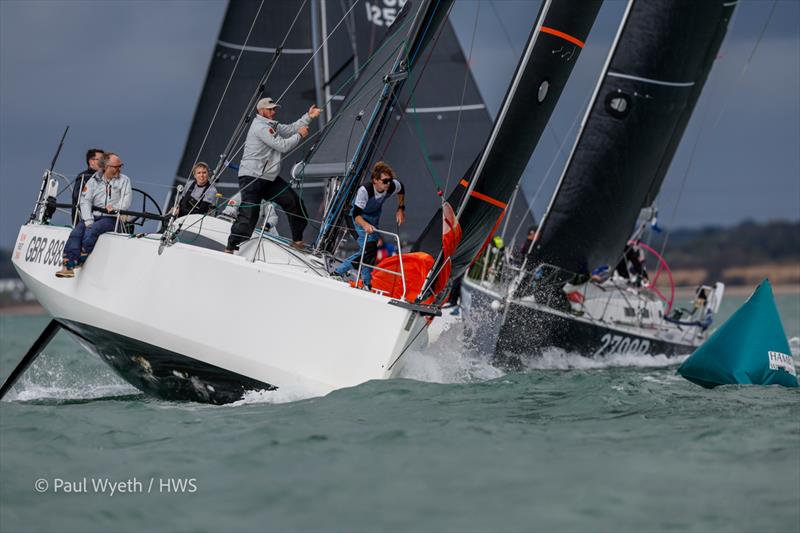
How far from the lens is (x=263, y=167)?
6762mm

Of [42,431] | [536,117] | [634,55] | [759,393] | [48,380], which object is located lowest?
[48,380]

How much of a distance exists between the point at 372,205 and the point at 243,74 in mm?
5533

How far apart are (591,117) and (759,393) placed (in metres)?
5.23

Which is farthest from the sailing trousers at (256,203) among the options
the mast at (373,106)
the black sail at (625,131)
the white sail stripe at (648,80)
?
the white sail stripe at (648,80)

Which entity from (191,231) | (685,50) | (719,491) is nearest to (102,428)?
(191,231)

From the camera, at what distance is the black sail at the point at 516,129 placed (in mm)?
7105

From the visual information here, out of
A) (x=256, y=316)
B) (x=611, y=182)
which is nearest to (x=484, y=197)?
(x=256, y=316)

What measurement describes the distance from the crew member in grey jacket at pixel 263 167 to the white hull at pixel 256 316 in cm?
19

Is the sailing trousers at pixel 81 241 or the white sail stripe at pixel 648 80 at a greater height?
the white sail stripe at pixel 648 80

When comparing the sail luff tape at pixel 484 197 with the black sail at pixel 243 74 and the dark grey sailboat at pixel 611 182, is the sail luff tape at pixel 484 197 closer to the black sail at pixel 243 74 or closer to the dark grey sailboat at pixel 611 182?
the dark grey sailboat at pixel 611 182

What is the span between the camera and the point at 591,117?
11312mm

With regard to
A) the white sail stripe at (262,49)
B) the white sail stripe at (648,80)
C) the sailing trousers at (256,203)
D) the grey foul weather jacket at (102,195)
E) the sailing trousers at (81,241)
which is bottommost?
the sailing trousers at (81,241)

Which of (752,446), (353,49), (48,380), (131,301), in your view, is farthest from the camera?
(353,49)

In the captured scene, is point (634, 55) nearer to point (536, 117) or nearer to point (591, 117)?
point (591, 117)
